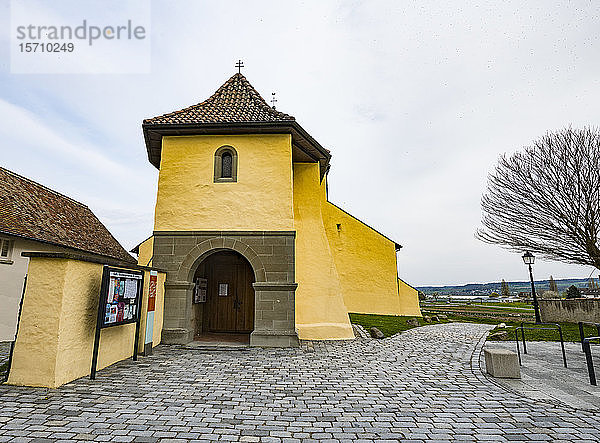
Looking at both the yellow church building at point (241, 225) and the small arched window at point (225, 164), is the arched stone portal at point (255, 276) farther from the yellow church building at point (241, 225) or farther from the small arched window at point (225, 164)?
the small arched window at point (225, 164)

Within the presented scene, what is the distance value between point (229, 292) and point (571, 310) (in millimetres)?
19036

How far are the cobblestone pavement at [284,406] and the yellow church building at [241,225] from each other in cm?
292

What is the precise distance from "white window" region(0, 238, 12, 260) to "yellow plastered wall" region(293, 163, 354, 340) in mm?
10107

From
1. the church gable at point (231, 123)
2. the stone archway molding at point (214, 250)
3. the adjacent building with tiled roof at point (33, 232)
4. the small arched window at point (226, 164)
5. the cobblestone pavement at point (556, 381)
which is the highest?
the church gable at point (231, 123)

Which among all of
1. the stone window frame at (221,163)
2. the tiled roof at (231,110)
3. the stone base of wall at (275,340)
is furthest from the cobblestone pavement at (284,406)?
the tiled roof at (231,110)

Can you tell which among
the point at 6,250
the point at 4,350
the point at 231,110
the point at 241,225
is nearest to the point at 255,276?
the point at 241,225

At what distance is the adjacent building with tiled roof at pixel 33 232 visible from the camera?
1176 centimetres

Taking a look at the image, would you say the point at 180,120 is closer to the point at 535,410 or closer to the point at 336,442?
the point at 336,442

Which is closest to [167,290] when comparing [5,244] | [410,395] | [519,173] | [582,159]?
[5,244]

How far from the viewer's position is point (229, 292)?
42.2ft

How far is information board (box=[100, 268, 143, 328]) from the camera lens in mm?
6918

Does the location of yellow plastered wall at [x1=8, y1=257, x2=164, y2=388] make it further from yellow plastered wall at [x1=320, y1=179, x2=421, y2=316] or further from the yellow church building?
yellow plastered wall at [x1=320, y1=179, x2=421, y2=316]

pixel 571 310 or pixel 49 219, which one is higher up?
pixel 49 219

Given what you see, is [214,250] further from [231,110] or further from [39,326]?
[39,326]
